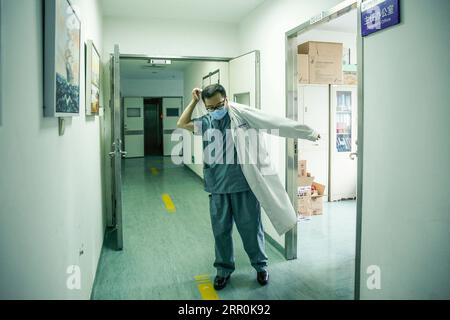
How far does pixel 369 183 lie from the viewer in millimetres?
2098

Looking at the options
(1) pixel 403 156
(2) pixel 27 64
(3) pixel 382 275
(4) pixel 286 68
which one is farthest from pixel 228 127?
(2) pixel 27 64

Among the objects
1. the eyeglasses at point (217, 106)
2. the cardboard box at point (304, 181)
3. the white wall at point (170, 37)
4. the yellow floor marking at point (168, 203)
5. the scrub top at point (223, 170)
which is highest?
the white wall at point (170, 37)

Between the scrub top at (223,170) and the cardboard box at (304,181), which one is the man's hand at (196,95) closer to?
the scrub top at (223,170)

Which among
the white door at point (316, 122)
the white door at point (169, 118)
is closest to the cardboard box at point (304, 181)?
the white door at point (316, 122)

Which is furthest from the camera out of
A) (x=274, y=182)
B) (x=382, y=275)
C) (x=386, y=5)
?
(x=274, y=182)

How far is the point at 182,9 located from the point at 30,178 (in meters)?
3.20

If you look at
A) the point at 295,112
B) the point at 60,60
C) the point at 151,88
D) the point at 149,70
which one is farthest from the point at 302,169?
the point at 151,88

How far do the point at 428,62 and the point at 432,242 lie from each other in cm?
85

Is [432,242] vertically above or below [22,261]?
below

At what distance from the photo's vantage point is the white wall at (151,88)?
11289 mm

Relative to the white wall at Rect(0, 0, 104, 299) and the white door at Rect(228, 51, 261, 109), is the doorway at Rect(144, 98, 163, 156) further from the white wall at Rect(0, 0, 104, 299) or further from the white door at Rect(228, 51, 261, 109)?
the white wall at Rect(0, 0, 104, 299)

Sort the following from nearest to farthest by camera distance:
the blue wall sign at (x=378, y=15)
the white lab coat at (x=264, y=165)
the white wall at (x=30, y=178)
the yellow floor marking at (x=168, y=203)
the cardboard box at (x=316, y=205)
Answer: the white wall at (x=30, y=178), the blue wall sign at (x=378, y=15), the white lab coat at (x=264, y=165), the cardboard box at (x=316, y=205), the yellow floor marking at (x=168, y=203)

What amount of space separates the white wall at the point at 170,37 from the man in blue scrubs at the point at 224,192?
1.61 metres

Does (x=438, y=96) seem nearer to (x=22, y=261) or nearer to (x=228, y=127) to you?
(x=228, y=127)
